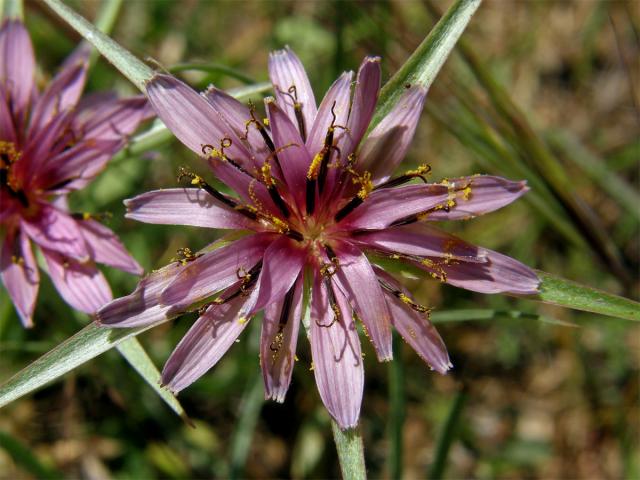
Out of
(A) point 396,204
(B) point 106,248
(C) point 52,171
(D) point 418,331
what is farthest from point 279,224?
(C) point 52,171

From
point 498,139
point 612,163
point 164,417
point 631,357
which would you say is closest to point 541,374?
point 631,357

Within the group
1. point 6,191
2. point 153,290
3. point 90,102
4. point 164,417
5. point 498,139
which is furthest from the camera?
point 164,417

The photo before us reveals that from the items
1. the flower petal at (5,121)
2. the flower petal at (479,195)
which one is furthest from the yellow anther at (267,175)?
the flower petal at (5,121)

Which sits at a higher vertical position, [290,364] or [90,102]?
[90,102]

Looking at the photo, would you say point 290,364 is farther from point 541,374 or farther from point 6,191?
point 541,374

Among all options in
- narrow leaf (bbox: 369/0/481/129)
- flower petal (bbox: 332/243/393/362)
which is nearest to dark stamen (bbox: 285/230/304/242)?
flower petal (bbox: 332/243/393/362)

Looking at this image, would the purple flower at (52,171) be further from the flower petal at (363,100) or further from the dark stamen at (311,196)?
the flower petal at (363,100)
